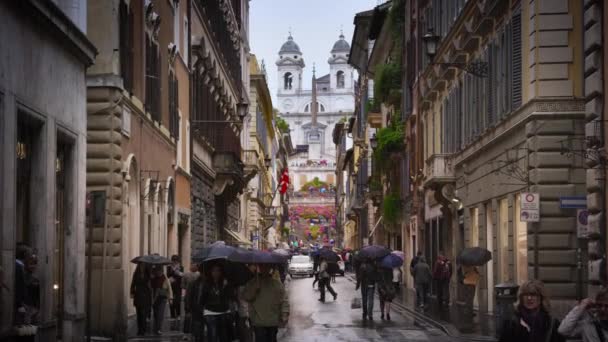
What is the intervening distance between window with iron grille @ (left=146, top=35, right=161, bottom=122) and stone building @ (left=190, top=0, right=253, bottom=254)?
840cm

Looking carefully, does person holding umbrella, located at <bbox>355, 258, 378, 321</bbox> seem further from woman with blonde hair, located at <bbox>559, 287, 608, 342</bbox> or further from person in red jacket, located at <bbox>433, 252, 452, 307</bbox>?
woman with blonde hair, located at <bbox>559, 287, 608, 342</bbox>

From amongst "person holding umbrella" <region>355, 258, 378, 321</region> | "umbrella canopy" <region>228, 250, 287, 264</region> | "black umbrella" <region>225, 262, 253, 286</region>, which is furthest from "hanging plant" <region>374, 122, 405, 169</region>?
"black umbrella" <region>225, 262, 253, 286</region>

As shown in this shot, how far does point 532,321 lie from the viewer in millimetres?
9906

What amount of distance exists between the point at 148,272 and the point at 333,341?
4094mm

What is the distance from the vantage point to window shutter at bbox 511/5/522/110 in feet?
87.1

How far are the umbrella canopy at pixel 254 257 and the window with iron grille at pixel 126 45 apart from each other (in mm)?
6747

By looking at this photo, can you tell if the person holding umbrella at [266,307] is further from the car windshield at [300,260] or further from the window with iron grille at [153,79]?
the car windshield at [300,260]

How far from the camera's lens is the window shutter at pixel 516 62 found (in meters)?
26.5

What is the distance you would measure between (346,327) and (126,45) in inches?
300

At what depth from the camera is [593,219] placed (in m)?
21.9

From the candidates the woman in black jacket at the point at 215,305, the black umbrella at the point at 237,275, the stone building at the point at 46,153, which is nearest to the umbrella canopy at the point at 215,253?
the black umbrella at the point at 237,275

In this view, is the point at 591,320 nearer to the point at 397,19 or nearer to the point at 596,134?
the point at 596,134

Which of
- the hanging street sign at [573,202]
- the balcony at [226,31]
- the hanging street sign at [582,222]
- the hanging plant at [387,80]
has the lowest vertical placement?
the hanging street sign at [582,222]

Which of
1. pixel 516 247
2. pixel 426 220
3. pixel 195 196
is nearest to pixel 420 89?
pixel 426 220
